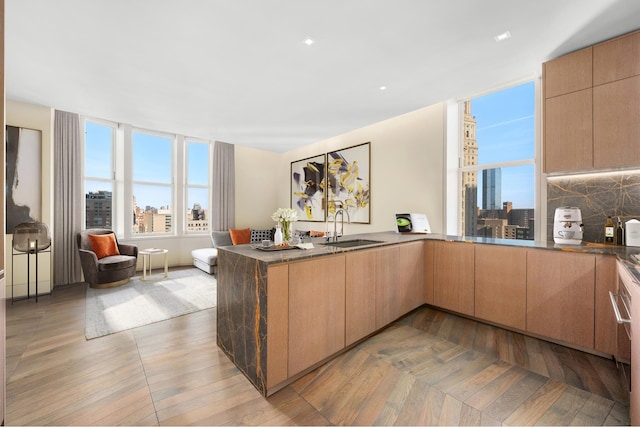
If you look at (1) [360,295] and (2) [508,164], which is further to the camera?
(2) [508,164]

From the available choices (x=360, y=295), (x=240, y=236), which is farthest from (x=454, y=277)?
(x=240, y=236)

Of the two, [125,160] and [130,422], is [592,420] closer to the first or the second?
[130,422]

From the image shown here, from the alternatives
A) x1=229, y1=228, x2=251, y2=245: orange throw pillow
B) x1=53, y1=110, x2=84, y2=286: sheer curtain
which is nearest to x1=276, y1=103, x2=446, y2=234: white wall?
x1=229, y1=228, x2=251, y2=245: orange throw pillow

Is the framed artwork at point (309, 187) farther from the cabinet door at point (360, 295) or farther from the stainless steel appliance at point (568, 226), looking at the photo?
the stainless steel appliance at point (568, 226)

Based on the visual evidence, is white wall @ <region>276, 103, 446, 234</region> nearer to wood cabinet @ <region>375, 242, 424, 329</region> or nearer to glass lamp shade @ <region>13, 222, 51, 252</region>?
wood cabinet @ <region>375, 242, 424, 329</region>

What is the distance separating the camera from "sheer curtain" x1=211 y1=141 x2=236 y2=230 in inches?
241

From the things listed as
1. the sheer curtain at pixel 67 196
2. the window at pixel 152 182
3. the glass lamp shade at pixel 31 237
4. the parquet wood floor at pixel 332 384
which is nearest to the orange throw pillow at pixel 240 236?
the window at pixel 152 182

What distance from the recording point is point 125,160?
5086 mm

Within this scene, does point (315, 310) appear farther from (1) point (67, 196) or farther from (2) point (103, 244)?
(1) point (67, 196)

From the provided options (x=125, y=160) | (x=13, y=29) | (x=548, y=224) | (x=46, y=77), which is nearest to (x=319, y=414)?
(x=548, y=224)

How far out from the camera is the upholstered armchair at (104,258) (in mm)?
4035

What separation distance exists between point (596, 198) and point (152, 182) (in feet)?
22.8

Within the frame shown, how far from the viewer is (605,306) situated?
6.82 feet

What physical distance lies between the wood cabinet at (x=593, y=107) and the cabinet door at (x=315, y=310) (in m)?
2.51
